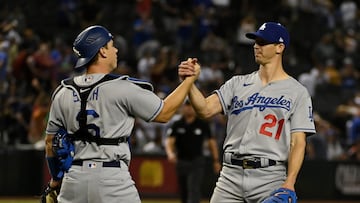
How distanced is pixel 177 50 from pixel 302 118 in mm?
Result: 16968

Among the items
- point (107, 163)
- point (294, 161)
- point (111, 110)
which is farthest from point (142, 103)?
point (294, 161)

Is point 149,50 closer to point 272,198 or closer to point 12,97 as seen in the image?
point 12,97

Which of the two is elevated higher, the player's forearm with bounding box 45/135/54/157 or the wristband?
the player's forearm with bounding box 45/135/54/157

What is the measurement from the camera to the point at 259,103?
740cm

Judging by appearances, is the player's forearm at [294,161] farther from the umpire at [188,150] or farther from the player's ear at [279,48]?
the umpire at [188,150]

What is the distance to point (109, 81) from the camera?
6.51 metres

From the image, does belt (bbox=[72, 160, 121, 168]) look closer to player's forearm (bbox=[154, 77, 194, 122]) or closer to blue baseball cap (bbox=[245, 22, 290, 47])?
player's forearm (bbox=[154, 77, 194, 122])

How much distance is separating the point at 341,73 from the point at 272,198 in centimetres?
1846

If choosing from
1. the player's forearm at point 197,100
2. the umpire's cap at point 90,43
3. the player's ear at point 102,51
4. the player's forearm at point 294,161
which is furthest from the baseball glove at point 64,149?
the player's forearm at point 294,161

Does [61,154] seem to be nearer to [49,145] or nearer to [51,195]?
[49,145]

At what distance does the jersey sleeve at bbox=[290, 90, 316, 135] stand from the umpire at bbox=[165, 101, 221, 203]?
21.4 feet

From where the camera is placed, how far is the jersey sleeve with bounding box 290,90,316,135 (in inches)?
286

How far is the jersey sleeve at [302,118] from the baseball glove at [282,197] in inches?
21.0

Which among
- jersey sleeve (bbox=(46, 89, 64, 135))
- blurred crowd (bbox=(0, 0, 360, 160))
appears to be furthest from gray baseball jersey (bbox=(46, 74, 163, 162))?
blurred crowd (bbox=(0, 0, 360, 160))
